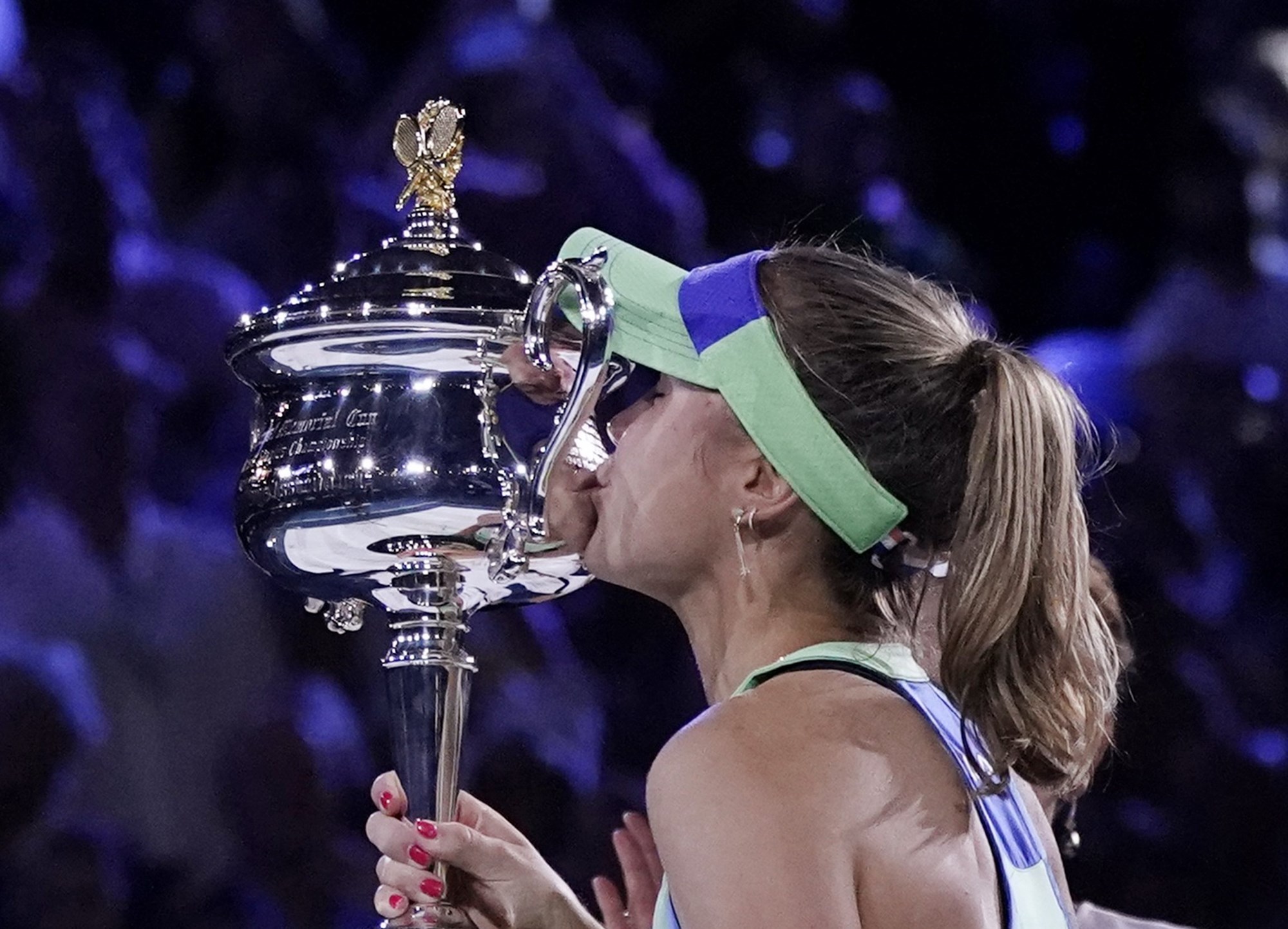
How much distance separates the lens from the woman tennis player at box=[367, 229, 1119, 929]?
3.11ft

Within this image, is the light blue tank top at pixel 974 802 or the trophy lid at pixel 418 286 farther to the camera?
the trophy lid at pixel 418 286

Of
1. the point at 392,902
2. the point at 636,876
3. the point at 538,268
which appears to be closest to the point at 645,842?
the point at 636,876

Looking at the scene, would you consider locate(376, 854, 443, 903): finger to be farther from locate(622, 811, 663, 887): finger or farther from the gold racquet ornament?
the gold racquet ornament

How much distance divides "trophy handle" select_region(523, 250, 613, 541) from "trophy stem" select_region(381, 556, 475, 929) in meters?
0.11

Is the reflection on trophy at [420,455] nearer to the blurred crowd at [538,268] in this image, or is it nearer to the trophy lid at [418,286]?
the trophy lid at [418,286]

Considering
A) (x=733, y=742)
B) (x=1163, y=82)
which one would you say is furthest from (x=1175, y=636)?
(x=733, y=742)

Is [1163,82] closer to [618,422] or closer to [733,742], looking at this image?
[618,422]

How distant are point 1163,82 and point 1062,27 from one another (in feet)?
0.43

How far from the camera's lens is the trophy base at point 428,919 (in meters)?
1.21

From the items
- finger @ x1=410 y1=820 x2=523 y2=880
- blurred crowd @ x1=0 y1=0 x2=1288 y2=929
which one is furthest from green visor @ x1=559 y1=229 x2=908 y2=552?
blurred crowd @ x1=0 y1=0 x2=1288 y2=929

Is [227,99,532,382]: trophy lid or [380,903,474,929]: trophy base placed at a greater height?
[227,99,532,382]: trophy lid

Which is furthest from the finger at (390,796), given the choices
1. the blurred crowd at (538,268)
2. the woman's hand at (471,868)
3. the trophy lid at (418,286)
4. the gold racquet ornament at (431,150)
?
the blurred crowd at (538,268)

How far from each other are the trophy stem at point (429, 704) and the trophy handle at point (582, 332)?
0.11 m

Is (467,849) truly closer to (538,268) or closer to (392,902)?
(392,902)
